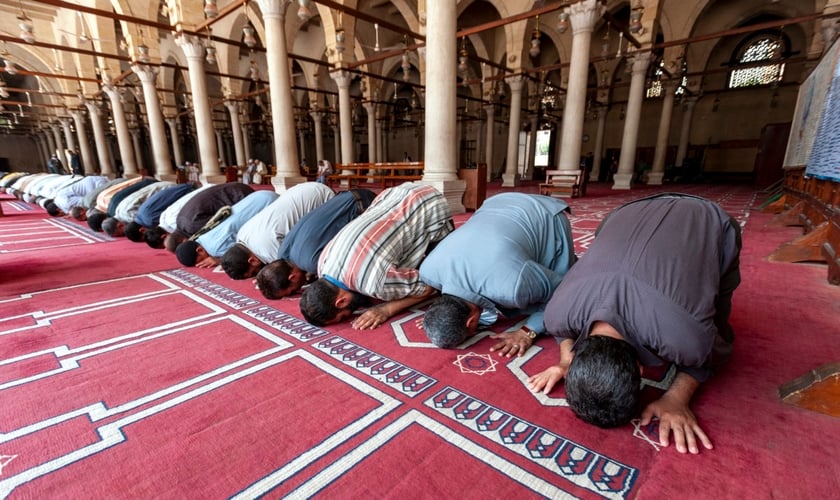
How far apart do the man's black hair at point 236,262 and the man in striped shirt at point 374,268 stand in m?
1.05

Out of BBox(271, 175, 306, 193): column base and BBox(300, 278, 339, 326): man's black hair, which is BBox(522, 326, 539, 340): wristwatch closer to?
BBox(300, 278, 339, 326): man's black hair

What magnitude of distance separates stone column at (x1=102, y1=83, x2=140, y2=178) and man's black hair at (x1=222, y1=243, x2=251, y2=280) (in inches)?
472

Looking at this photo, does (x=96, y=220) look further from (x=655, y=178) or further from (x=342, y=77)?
(x=655, y=178)

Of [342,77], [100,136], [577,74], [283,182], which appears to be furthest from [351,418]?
[100,136]

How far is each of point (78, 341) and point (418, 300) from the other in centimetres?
182

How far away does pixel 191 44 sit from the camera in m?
7.79

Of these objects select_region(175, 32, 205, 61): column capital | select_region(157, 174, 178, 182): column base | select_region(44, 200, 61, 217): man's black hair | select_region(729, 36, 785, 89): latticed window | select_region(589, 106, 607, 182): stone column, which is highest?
select_region(729, 36, 785, 89): latticed window

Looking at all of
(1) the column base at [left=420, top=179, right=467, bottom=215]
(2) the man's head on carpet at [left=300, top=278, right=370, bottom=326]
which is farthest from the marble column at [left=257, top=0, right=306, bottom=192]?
(2) the man's head on carpet at [left=300, top=278, right=370, bottom=326]

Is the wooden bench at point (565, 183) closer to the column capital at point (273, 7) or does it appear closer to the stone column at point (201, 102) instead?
the column capital at point (273, 7)

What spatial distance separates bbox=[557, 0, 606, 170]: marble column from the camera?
21.9ft

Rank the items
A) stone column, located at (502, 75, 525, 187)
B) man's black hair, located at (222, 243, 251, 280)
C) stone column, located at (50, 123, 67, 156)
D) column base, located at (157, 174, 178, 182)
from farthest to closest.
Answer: stone column, located at (50, 123, 67, 156) → stone column, located at (502, 75, 525, 187) → column base, located at (157, 174, 178, 182) → man's black hair, located at (222, 243, 251, 280)

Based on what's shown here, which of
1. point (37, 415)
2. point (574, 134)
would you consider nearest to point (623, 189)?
point (574, 134)

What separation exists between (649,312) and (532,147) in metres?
17.4

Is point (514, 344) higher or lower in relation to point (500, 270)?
lower
